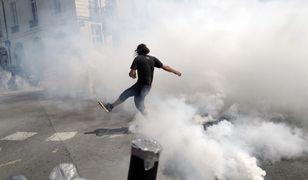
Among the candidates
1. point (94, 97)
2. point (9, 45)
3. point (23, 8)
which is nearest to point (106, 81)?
point (94, 97)

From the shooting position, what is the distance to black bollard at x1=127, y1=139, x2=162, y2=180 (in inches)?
87.7

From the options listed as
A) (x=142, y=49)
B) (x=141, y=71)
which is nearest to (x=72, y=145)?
(x=141, y=71)

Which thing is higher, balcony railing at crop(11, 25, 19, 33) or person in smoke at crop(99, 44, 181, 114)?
balcony railing at crop(11, 25, 19, 33)

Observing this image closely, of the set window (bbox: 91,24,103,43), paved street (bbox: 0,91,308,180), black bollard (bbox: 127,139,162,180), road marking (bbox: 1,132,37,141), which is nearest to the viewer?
black bollard (bbox: 127,139,162,180)

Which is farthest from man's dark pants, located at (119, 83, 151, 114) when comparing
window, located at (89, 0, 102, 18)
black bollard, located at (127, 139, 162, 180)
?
window, located at (89, 0, 102, 18)

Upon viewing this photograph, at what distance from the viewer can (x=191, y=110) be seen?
551cm

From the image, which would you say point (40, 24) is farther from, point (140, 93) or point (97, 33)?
point (140, 93)

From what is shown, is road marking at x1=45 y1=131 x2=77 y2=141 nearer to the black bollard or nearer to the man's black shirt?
the man's black shirt

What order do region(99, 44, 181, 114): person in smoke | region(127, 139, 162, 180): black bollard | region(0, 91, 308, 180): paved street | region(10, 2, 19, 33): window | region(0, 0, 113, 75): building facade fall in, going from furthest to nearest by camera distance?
region(10, 2, 19, 33): window < region(0, 0, 113, 75): building facade < region(99, 44, 181, 114): person in smoke < region(0, 91, 308, 180): paved street < region(127, 139, 162, 180): black bollard

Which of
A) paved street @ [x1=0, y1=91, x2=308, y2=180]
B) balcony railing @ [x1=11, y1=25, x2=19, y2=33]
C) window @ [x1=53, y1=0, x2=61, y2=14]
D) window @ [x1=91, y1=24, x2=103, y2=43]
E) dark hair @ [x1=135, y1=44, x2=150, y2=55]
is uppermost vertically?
window @ [x1=53, y1=0, x2=61, y2=14]

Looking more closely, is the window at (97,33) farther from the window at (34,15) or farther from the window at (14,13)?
the window at (14,13)

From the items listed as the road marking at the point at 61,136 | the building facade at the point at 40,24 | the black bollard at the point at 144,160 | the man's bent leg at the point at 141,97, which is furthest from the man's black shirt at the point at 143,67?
the building facade at the point at 40,24

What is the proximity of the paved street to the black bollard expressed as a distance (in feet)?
4.12

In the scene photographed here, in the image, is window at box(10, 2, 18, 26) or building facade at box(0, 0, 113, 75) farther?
window at box(10, 2, 18, 26)
